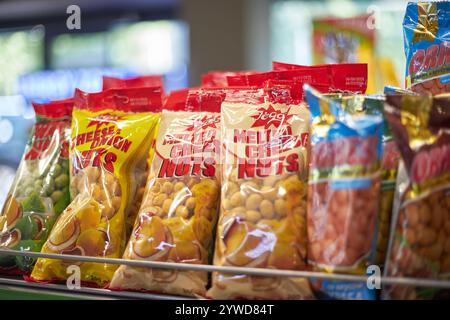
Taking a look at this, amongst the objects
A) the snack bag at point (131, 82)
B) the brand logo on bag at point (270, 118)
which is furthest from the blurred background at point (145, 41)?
the brand logo on bag at point (270, 118)

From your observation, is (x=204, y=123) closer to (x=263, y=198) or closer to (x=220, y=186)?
(x=220, y=186)

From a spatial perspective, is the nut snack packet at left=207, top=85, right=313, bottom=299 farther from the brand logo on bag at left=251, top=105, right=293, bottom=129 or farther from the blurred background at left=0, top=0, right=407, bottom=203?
the blurred background at left=0, top=0, right=407, bottom=203

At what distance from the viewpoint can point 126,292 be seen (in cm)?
116

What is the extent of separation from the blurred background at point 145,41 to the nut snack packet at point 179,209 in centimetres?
353

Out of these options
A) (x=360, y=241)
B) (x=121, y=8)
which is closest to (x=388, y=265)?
(x=360, y=241)

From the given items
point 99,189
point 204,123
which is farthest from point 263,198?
point 99,189

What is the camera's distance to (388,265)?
39.9 inches

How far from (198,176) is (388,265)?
43cm

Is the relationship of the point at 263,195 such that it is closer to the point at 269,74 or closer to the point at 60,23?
the point at 269,74

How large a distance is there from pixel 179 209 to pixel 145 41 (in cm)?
561

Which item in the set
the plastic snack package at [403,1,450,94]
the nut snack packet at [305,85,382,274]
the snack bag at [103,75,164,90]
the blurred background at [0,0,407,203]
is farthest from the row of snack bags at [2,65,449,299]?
the blurred background at [0,0,407,203]

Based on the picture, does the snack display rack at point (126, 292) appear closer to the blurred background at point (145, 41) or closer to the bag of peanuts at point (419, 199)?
the bag of peanuts at point (419, 199)

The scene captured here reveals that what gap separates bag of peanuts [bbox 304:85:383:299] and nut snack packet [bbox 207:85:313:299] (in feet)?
0.15

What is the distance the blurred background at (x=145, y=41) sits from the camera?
491 centimetres
